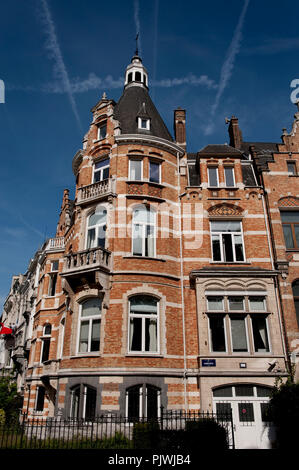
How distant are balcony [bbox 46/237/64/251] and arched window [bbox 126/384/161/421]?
13124 millimetres

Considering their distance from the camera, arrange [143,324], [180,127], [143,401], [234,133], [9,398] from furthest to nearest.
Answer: [9,398], [234,133], [180,127], [143,324], [143,401]

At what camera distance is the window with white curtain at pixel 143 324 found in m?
16.3

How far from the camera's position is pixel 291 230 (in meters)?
19.5

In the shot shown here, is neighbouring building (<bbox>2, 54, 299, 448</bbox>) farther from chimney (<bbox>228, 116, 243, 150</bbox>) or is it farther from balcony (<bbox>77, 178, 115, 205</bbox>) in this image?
chimney (<bbox>228, 116, 243, 150</bbox>)

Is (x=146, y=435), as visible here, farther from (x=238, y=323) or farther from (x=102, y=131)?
(x=102, y=131)

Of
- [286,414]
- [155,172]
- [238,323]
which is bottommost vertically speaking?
[286,414]

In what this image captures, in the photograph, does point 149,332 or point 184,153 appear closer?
point 149,332

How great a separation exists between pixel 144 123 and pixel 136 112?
4.22ft

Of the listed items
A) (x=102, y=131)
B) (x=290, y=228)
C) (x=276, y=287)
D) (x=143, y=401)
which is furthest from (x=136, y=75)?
(x=143, y=401)

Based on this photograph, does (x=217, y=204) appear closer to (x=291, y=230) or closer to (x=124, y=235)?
(x=291, y=230)

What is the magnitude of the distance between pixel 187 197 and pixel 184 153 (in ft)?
10.2

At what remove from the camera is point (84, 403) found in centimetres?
1543

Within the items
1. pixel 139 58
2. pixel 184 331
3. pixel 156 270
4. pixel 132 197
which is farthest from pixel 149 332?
pixel 139 58
